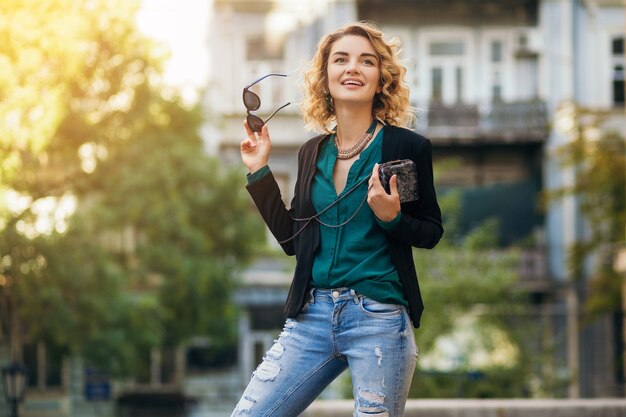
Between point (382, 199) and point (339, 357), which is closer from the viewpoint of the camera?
point (382, 199)

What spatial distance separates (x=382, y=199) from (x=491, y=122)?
80.2 feet

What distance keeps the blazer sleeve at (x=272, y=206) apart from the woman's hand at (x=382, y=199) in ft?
1.38

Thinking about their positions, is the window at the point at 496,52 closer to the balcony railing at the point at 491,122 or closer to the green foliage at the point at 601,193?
the balcony railing at the point at 491,122

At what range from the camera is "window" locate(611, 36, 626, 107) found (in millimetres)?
26891

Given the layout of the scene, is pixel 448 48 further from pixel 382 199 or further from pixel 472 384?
pixel 382 199

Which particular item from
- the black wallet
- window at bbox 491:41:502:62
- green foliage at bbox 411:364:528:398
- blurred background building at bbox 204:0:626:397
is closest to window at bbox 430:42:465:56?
blurred background building at bbox 204:0:626:397

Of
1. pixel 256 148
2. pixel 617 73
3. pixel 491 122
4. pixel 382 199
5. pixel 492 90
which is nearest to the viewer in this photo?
pixel 382 199

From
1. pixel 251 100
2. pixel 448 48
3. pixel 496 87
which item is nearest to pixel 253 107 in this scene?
pixel 251 100

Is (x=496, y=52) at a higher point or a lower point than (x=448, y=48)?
lower

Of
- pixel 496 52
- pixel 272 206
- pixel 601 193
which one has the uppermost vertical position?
pixel 496 52

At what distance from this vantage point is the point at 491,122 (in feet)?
89.9

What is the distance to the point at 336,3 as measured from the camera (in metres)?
27.6

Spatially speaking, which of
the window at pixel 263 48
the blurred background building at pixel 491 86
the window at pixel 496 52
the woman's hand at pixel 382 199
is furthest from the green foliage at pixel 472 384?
the window at pixel 263 48

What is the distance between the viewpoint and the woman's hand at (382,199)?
133 inches
